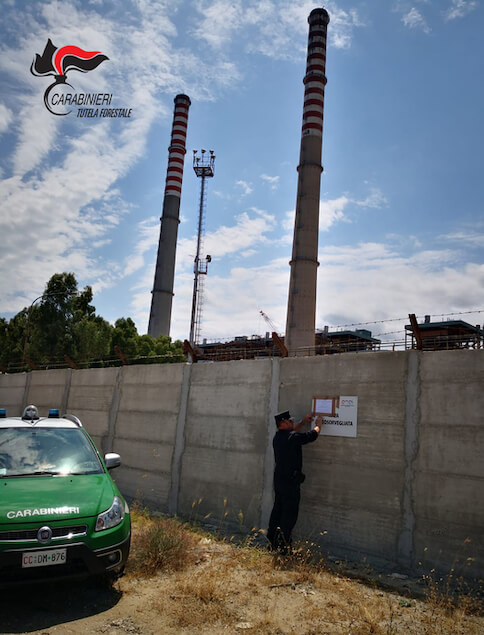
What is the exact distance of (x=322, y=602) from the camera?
501cm

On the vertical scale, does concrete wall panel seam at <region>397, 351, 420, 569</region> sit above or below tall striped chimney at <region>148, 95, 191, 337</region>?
below

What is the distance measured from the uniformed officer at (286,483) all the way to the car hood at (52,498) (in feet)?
8.29

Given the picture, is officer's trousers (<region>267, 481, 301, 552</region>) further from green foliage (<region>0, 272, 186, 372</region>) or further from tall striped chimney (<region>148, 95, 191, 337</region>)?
tall striped chimney (<region>148, 95, 191, 337</region>)

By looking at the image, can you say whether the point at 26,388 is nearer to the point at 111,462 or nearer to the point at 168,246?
the point at 111,462

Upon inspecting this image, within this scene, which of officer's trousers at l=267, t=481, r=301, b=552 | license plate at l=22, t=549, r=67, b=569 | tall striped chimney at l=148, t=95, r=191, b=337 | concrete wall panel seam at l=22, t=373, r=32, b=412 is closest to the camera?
license plate at l=22, t=549, r=67, b=569

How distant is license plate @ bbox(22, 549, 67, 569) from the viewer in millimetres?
4227

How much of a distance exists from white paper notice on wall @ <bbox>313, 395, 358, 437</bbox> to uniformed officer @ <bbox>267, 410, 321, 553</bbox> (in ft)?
1.71

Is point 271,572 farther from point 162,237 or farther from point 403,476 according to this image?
point 162,237

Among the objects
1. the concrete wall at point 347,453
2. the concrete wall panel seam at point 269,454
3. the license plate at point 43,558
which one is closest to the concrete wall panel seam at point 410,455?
the concrete wall at point 347,453

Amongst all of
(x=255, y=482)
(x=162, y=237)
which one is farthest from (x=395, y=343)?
(x=162, y=237)

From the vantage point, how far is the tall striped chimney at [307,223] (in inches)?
1098

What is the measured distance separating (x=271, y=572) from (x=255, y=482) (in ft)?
8.14

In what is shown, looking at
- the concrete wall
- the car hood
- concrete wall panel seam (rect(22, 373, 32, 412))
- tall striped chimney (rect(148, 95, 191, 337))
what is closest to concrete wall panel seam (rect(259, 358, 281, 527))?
the concrete wall

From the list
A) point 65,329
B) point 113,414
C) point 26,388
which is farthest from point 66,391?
point 65,329
